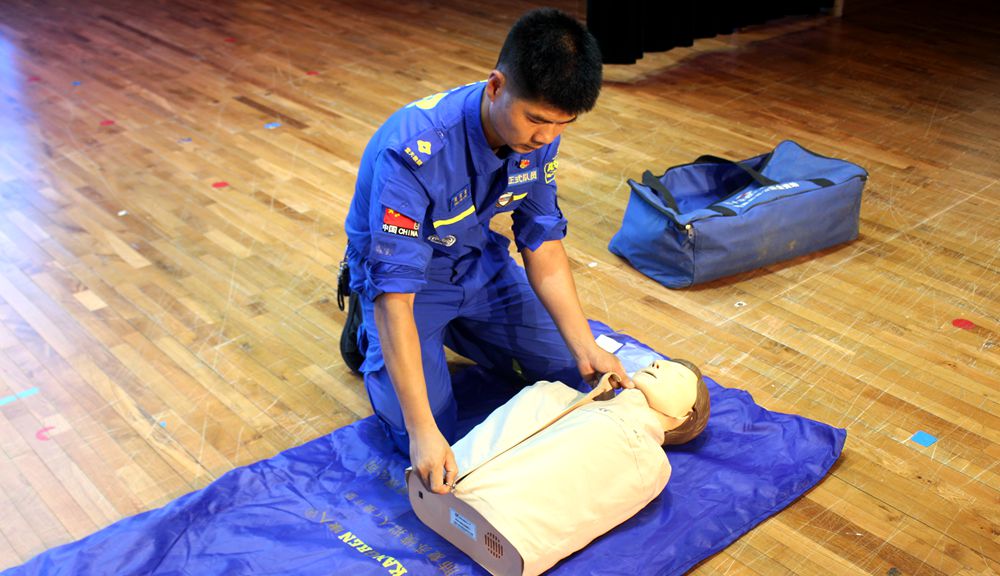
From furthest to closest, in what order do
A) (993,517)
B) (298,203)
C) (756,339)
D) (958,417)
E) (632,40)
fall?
(632,40) → (298,203) → (756,339) → (958,417) → (993,517)

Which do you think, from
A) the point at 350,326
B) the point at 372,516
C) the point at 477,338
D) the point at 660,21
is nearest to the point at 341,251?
the point at 350,326

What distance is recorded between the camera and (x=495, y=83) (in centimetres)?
175

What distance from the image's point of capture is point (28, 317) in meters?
2.71

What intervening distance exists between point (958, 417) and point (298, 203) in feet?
7.05

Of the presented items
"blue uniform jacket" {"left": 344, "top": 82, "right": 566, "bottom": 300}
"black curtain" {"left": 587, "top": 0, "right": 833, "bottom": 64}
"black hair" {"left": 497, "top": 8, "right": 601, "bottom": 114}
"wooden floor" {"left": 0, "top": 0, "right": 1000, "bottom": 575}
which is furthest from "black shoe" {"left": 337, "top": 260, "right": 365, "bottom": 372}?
"black curtain" {"left": 587, "top": 0, "right": 833, "bottom": 64}

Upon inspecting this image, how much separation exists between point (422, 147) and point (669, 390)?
0.71 meters

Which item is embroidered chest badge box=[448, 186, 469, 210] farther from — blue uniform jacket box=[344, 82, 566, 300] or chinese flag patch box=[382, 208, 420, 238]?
chinese flag patch box=[382, 208, 420, 238]

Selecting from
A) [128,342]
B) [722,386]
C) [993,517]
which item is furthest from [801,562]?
[128,342]

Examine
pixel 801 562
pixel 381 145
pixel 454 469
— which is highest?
pixel 381 145

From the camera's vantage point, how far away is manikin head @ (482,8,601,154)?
1.63m

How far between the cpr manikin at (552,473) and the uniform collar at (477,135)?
1.56ft

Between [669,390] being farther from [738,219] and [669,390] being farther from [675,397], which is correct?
[738,219]

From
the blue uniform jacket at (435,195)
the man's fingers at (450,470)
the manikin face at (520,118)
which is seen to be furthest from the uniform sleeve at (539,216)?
the man's fingers at (450,470)

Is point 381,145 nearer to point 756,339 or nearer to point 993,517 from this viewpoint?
point 756,339
